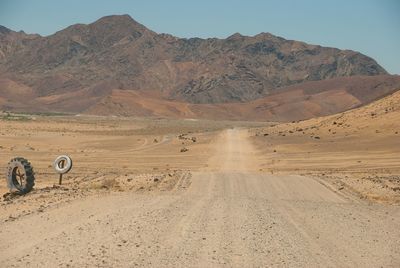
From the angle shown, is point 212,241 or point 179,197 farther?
point 179,197

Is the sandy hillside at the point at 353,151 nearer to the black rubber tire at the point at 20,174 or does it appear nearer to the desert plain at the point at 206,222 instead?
the desert plain at the point at 206,222

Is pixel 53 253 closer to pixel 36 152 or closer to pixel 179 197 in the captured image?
pixel 179 197

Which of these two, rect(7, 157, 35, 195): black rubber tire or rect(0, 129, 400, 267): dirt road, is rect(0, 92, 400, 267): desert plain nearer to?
rect(0, 129, 400, 267): dirt road

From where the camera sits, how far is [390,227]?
15539mm

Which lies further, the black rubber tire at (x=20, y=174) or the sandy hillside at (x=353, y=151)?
the sandy hillside at (x=353, y=151)

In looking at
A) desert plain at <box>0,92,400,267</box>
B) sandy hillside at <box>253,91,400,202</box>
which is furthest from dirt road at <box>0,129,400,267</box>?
sandy hillside at <box>253,91,400,202</box>

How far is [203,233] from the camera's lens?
13445 mm

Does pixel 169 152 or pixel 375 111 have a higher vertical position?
pixel 375 111

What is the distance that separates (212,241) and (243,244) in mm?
629

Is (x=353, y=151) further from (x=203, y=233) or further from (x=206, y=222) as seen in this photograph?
(x=203, y=233)

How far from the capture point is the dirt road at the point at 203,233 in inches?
440

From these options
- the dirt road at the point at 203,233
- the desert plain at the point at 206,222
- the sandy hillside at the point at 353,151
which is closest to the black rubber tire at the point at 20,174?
the desert plain at the point at 206,222

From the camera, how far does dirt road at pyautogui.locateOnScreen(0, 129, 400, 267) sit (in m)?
11.2

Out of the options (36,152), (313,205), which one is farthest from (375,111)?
(313,205)
